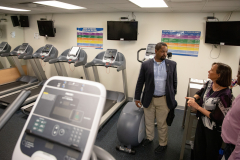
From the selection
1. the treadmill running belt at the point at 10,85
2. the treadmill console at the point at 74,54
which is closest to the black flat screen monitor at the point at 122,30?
the treadmill console at the point at 74,54

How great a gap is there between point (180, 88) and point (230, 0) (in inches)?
89.1

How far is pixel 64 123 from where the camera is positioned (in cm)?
84

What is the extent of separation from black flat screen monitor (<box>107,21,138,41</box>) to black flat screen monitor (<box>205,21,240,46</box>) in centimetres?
167

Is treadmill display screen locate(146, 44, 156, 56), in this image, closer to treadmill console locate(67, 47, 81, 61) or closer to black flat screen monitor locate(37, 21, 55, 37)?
treadmill console locate(67, 47, 81, 61)

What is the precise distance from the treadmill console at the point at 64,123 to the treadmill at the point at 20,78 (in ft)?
15.5

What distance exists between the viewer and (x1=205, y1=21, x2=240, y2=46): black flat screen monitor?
10.9 feet

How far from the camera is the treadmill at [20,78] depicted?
4973 millimetres

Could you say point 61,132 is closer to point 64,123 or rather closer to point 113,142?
point 64,123

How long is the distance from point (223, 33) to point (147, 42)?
1.69m

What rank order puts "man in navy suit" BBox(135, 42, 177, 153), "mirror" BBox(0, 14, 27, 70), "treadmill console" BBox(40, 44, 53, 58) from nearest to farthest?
"man in navy suit" BBox(135, 42, 177, 153) → "treadmill console" BBox(40, 44, 53, 58) → "mirror" BBox(0, 14, 27, 70)

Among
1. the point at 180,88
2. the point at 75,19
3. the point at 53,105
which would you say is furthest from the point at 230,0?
the point at 75,19

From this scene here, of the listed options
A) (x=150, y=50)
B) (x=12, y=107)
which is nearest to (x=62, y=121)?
(x=12, y=107)

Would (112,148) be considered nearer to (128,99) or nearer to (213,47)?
(128,99)

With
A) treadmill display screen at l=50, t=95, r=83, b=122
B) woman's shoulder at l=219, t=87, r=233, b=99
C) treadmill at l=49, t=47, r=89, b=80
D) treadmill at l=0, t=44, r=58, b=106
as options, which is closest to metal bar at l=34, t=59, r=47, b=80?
treadmill at l=0, t=44, r=58, b=106
